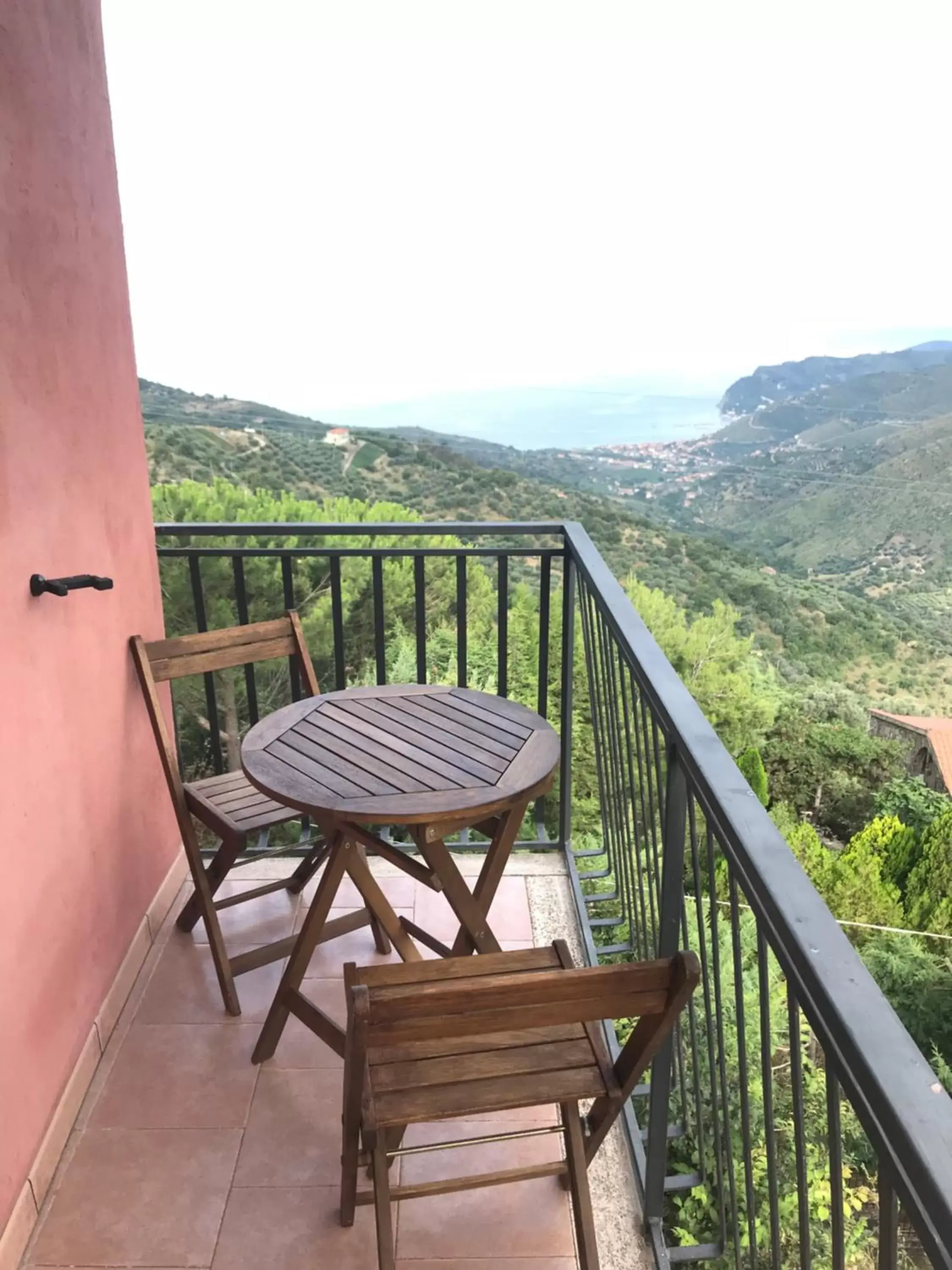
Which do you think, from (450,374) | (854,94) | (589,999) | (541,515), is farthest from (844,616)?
(589,999)

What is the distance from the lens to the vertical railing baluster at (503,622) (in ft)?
9.50

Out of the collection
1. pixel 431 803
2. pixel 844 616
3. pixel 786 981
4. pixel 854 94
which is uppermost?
pixel 854 94

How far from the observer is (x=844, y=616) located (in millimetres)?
22797

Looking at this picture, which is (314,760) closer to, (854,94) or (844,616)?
(844,616)

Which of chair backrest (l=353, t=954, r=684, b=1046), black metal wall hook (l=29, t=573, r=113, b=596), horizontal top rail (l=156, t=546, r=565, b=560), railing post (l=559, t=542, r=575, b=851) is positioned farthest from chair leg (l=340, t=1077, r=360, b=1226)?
horizontal top rail (l=156, t=546, r=565, b=560)

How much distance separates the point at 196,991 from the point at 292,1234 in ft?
2.59

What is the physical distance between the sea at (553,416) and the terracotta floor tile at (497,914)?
773 inches

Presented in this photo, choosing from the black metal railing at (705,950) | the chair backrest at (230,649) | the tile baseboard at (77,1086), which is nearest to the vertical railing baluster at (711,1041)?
the black metal railing at (705,950)

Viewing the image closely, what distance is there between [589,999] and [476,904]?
0.95 m

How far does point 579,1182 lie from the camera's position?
1.47 metres

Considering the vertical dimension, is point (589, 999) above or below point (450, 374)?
below

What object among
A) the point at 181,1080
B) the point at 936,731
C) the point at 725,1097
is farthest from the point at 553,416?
the point at 725,1097

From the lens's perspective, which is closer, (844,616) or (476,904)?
(476,904)

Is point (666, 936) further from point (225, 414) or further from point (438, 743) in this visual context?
point (225, 414)
